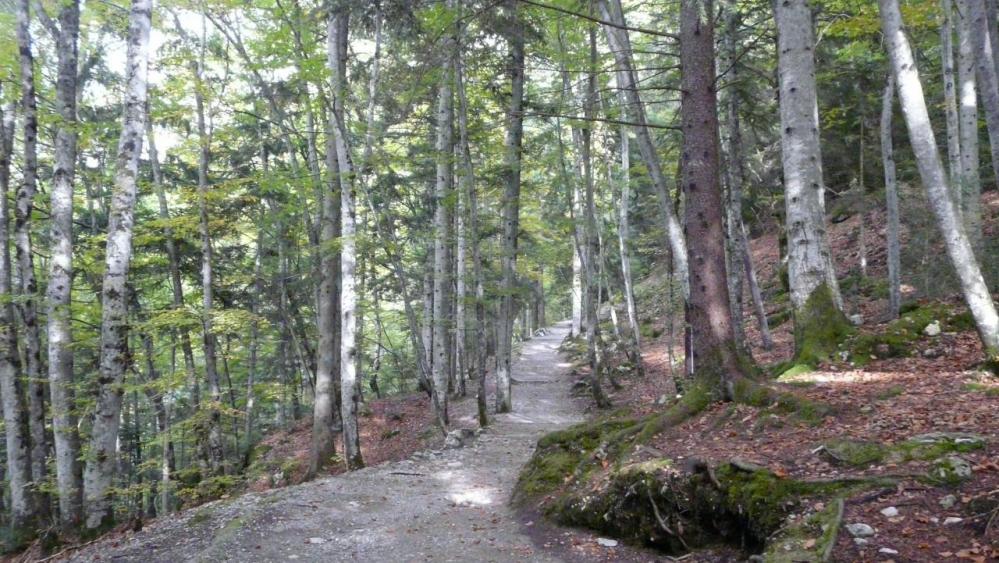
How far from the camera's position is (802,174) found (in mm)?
6488

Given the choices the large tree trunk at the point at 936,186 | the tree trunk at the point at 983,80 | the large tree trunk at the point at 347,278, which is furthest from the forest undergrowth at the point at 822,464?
the large tree trunk at the point at 347,278

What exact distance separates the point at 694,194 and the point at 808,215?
1.40 metres

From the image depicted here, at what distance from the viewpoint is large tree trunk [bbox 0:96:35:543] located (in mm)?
9430

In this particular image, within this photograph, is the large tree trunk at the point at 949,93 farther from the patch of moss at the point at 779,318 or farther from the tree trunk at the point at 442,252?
the tree trunk at the point at 442,252

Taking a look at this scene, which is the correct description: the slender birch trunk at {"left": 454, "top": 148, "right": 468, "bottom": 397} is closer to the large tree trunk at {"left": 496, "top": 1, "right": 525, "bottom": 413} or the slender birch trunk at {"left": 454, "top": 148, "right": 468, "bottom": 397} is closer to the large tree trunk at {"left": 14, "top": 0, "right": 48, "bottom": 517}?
the large tree trunk at {"left": 496, "top": 1, "right": 525, "bottom": 413}

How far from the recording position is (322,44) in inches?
634

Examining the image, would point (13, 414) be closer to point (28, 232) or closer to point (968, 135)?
point (28, 232)

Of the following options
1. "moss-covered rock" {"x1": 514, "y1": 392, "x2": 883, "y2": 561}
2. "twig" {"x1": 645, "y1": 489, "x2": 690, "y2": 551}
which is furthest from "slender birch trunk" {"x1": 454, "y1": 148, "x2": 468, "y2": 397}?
"twig" {"x1": 645, "y1": 489, "x2": 690, "y2": 551}

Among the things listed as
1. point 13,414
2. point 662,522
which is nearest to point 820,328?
point 662,522

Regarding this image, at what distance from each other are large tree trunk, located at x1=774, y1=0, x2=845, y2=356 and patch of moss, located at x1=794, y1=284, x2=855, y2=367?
0.01 meters

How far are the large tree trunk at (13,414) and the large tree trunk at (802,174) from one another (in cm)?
1218

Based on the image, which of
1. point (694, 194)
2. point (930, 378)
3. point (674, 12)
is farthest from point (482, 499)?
point (674, 12)

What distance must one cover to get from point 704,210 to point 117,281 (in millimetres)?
7599

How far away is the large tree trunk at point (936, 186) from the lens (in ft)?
19.3
